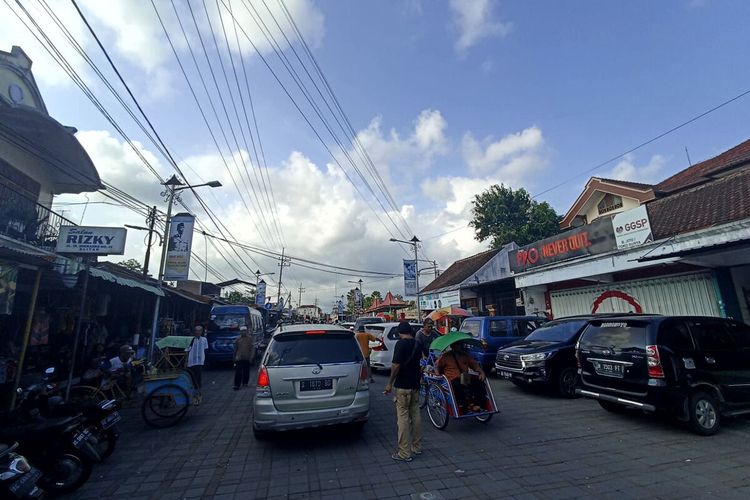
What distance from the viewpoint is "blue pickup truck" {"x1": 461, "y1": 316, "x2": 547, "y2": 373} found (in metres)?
10.7

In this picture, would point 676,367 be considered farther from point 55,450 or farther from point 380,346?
point 55,450

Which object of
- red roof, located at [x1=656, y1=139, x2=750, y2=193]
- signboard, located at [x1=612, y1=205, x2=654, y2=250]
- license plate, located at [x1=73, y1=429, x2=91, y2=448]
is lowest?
license plate, located at [x1=73, y1=429, x2=91, y2=448]

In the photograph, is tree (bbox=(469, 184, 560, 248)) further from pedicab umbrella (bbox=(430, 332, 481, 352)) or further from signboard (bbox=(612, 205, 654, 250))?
pedicab umbrella (bbox=(430, 332, 481, 352))

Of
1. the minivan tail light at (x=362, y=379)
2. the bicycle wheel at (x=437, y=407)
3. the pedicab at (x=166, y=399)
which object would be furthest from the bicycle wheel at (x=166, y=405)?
the bicycle wheel at (x=437, y=407)

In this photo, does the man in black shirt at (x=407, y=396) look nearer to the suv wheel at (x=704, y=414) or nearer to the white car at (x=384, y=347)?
the suv wheel at (x=704, y=414)

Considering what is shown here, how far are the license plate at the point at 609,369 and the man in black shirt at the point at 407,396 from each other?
11.9 ft

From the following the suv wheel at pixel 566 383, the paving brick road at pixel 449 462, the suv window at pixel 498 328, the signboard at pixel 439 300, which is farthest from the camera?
the signboard at pixel 439 300

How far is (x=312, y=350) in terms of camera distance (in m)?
5.34

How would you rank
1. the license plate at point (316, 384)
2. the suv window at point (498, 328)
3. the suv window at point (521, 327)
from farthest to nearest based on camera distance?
the suv window at point (521, 327) < the suv window at point (498, 328) < the license plate at point (316, 384)

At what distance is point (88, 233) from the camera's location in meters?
7.62

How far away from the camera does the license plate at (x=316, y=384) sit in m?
4.98

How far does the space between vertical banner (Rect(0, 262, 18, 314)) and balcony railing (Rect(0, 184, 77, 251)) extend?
2446mm

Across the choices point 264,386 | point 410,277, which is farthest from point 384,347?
point 410,277

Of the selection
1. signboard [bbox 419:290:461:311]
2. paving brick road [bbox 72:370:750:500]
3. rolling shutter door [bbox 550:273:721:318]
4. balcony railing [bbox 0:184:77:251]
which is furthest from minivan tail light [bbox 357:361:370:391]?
signboard [bbox 419:290:461:311]
